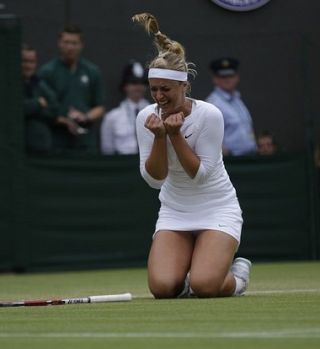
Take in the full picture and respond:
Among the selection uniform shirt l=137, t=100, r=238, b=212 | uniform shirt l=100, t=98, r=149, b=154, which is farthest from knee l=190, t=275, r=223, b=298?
uniform shirt l=100, t=98, r=149, b=154

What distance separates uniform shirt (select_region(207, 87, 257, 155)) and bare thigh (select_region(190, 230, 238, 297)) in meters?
5.56

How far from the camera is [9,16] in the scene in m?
14.4

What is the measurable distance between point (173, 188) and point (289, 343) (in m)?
3.54

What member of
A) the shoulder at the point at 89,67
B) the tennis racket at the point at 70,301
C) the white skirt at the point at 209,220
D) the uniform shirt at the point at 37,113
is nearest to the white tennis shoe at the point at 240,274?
the white skirt at the point at 209,220

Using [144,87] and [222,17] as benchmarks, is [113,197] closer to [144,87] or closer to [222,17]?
[144,87]

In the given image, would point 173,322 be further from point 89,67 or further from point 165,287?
point 89,67

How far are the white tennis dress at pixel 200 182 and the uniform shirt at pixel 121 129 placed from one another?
16.7 ft

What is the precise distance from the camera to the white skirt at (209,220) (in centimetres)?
927

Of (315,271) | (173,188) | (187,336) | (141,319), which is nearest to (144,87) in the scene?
(315,271)

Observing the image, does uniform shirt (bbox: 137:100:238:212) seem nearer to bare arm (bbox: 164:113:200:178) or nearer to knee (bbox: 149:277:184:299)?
bare arm (bbox: 164:113:200:178)

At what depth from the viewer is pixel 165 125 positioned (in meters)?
8.95

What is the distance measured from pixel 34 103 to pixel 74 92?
1.83ft

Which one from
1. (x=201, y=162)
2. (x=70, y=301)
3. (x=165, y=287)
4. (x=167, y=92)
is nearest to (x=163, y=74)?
(x=167, y=92)

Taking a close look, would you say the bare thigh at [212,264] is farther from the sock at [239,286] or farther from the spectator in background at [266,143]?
the spectator in background at [266,143]
